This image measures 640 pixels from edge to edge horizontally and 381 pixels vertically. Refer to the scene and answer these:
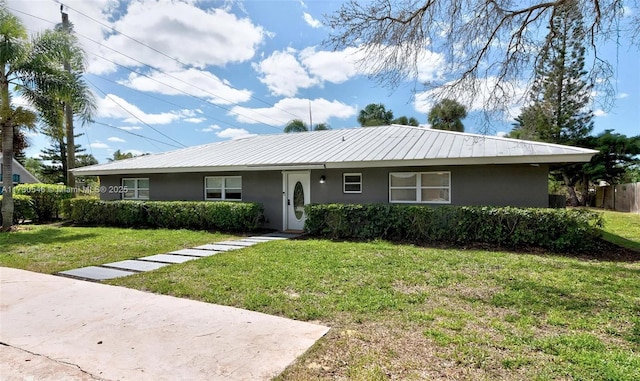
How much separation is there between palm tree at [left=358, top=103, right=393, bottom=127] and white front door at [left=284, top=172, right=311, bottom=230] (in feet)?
67.6

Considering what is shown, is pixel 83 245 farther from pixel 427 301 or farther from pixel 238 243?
pixel 427 301

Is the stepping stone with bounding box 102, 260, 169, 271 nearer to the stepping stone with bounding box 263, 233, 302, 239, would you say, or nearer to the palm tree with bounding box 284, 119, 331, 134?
the stepping stone with bounding box 263, 233, 302, 239

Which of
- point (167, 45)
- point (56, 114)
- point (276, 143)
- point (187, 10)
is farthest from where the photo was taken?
point (167, 45)

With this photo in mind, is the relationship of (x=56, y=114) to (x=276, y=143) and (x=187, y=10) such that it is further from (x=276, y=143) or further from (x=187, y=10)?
(x=276, y=143)

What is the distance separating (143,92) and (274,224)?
54.1 feet

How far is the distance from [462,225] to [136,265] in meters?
7.51

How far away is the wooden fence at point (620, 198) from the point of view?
1873 cm

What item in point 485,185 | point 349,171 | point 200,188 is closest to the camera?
point 485,185

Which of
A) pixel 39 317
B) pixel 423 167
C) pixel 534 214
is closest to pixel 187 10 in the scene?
pixel 423 167

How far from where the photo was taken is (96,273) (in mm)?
6312

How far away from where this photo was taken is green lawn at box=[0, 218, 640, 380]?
9.74 feet

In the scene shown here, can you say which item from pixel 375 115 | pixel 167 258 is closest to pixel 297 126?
pixel 375 115

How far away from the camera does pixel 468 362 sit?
2996 millimetres

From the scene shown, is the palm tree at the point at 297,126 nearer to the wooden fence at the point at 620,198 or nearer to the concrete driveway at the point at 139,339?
the wooden fence at the point at 620,198
